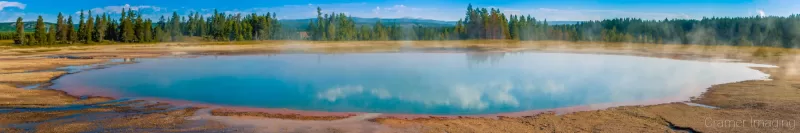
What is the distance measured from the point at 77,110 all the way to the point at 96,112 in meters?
0.78

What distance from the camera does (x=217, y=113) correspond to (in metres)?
16.7

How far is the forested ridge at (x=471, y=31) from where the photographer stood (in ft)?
302

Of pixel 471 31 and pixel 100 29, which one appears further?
pixel 471 31

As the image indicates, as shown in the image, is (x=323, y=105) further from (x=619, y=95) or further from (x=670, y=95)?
(x=670, y=95)

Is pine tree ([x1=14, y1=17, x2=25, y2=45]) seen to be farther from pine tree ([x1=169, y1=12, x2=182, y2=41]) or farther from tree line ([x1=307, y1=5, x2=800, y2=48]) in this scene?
tree line ([x1=307, y1=5, x2=800, y2=48])

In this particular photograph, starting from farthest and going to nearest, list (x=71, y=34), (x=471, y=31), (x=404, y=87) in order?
(x=471, y=31) → (x=71, y=34) → (x=404, y=87)

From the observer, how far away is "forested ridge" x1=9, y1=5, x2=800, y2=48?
302 feet

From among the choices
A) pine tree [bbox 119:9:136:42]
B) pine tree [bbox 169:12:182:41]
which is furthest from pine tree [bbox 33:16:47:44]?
pine tree [bbox 169:12:182:41]

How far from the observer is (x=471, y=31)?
112562mm

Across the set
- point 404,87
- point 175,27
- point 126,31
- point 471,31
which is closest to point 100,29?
point 126,31

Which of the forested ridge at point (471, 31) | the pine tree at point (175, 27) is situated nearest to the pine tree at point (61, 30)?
the forested ridge at point (471, 31)

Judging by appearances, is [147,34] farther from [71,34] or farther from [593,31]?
[593,31]

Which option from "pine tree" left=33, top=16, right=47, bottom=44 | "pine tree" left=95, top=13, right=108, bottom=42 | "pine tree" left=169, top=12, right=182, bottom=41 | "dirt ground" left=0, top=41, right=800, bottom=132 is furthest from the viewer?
"pine tree" left=169, top=12, right=182, bottom=41

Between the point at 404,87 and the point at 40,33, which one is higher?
the point at 40,33
